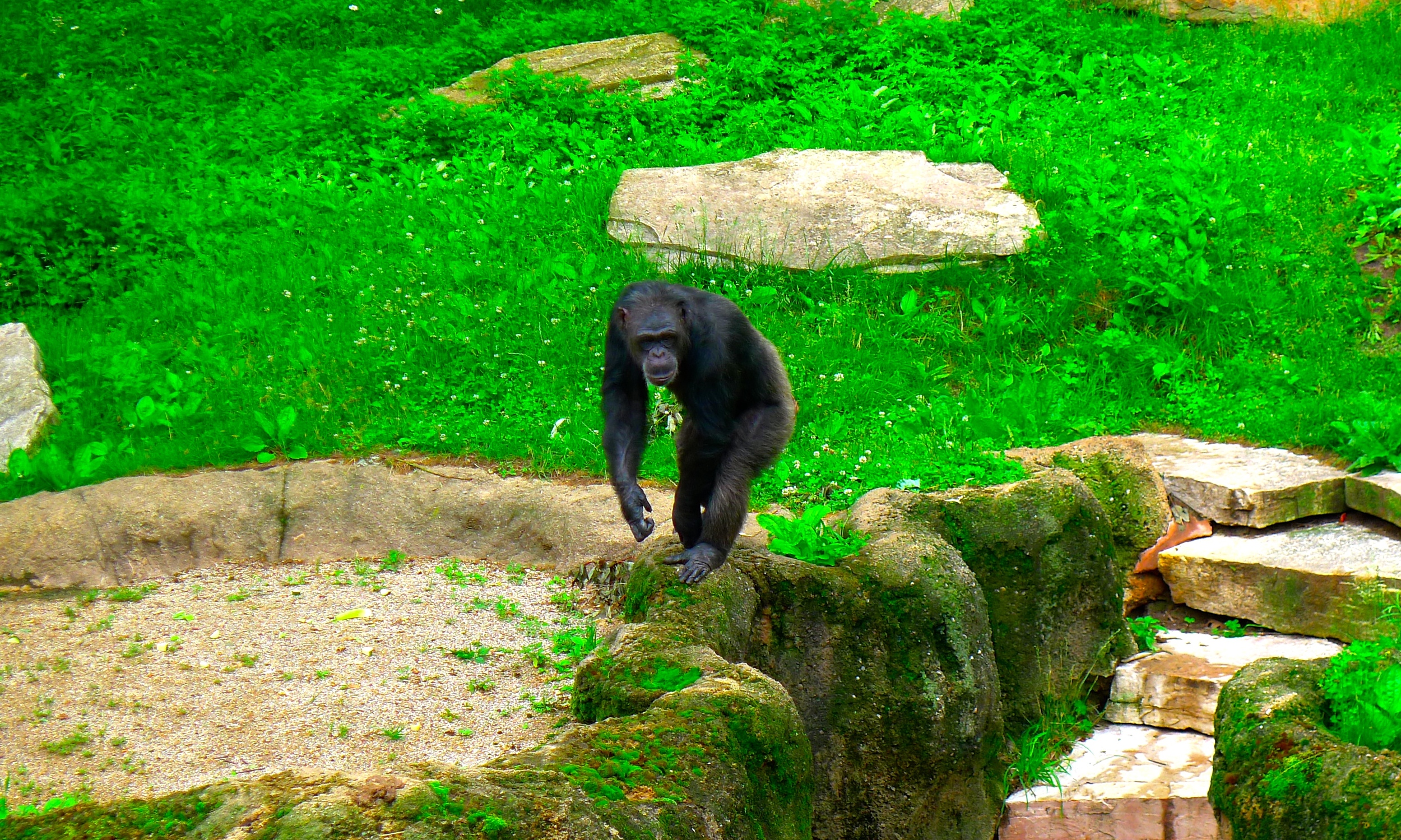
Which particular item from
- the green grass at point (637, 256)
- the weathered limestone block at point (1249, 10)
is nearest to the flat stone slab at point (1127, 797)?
the green grass at point (637, 256)

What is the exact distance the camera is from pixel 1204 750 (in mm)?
5828

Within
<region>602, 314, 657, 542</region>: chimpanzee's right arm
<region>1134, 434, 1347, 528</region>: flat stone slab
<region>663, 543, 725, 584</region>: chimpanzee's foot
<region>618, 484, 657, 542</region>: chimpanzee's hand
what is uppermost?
<region>602, 314, 657, 542</region>: chimpanzee's right arm

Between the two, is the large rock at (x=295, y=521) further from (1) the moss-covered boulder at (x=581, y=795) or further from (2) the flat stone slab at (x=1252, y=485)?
(2) the flat stone slab at (x=1252, y=485)

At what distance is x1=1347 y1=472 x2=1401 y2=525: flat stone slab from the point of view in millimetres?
6133

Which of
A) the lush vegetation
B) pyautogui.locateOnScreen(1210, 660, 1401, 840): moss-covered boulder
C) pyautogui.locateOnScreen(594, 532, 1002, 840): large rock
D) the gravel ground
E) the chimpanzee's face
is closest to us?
pyautogui.locateOnScreen(1210, 660, 1401, 840): moss-covered boulder

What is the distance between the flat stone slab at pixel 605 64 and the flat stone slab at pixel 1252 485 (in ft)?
22.7

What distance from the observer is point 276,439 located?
25.3 feet

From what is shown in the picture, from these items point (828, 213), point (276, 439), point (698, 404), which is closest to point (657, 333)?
point (698, 404)

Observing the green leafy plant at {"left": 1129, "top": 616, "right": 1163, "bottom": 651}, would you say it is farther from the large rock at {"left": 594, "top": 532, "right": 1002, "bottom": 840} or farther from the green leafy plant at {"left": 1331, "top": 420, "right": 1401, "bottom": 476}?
the large rock at {"left": 594, "top": 532, "right": 1002, "bottom": 840}

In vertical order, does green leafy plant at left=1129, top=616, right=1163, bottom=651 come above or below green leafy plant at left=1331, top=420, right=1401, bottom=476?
below

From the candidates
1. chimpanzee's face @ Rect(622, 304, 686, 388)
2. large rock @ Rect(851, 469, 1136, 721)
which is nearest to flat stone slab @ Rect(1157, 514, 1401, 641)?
large rock @ Rect(851, 469, 1136, 721)

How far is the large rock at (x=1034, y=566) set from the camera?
5.77 meters

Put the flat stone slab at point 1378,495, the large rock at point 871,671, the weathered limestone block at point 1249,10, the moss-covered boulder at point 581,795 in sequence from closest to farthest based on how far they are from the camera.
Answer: the moss-covered boulder at point 581,795 → the large rock at point 871,671 → the flat stone slab at point 1378,495 → the weathered limestone block at point 1249,10

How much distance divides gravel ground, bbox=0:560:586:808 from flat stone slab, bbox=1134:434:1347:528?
349cm
